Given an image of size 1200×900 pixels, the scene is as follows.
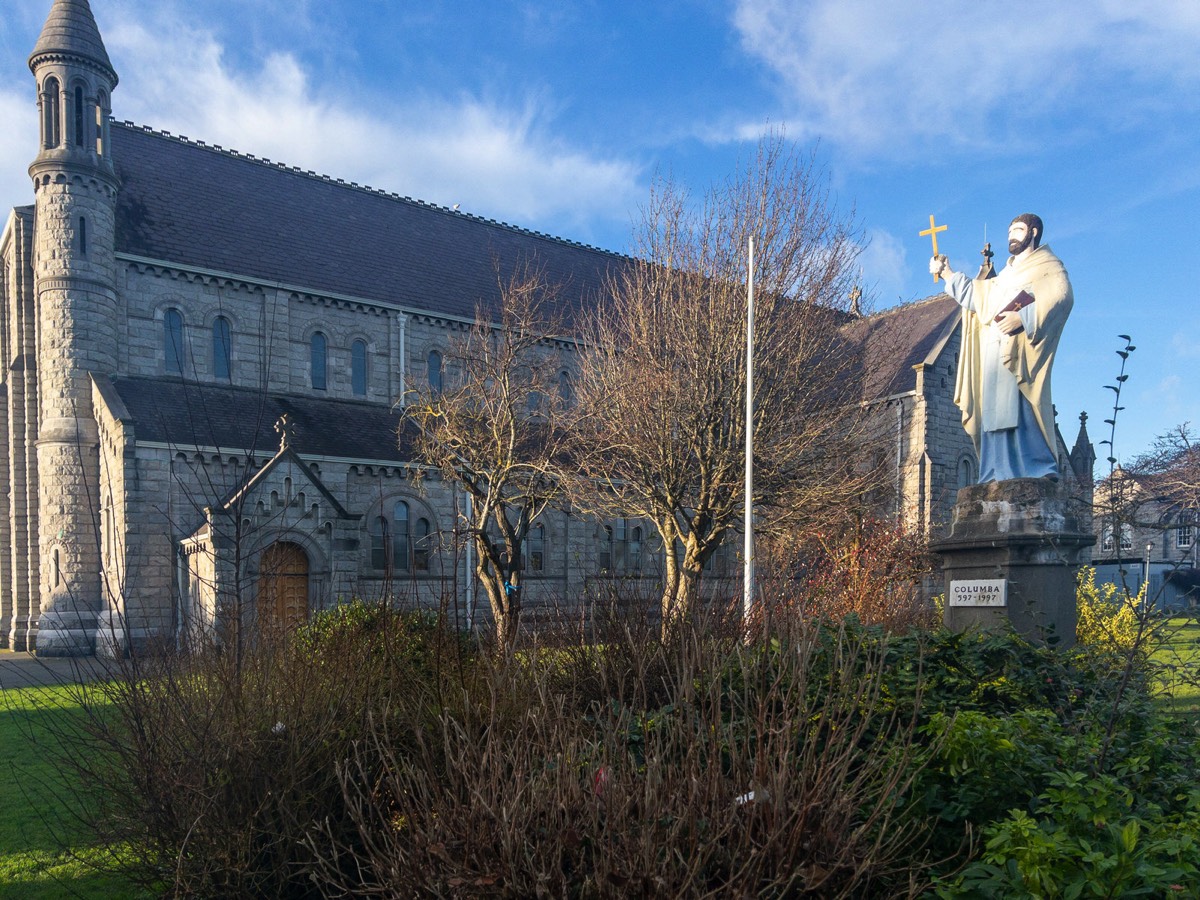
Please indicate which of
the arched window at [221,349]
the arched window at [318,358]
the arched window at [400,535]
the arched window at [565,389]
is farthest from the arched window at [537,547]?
the arched window at [221,349]

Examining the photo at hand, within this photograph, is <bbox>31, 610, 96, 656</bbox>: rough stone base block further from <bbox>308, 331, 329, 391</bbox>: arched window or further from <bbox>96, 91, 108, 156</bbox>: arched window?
<bbox>96, 91, 108, 156</bbox>: arched window

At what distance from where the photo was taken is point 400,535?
26.5 m

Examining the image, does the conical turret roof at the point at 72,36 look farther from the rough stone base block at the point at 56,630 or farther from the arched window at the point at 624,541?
the arched window at the point at 624,541

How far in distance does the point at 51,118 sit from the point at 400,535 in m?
15.6

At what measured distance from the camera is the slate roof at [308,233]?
86.6 feet

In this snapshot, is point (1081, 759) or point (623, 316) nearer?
point (1081, 759)

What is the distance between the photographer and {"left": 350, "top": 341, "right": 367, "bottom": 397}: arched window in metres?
28.6

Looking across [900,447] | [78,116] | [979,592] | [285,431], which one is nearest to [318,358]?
[285,431]

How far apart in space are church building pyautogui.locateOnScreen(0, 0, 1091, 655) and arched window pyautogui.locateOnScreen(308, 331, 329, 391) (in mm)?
71

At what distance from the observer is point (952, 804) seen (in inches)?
159

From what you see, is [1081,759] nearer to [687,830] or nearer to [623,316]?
[687,830]

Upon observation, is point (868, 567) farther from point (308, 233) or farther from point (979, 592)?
point (308, 233)

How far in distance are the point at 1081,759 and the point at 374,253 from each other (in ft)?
97.8

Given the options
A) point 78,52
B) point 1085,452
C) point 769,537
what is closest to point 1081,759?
point 769,537
